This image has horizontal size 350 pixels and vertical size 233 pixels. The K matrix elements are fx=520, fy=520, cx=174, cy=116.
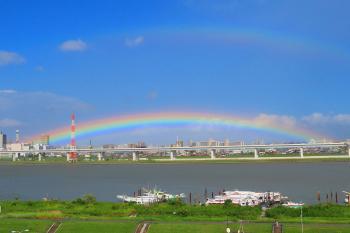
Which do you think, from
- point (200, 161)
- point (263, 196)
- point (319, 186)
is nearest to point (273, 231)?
point (263, 196)

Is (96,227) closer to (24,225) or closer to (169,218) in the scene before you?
(24,225)

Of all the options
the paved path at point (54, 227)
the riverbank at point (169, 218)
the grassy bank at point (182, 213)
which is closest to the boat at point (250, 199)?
the riverbank at point (169, 218)

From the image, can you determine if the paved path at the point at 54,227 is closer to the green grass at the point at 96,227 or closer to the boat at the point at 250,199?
the green grass at the point at 96,227

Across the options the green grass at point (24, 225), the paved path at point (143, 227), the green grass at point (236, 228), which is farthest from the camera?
A: the green grass at point (24, 225)

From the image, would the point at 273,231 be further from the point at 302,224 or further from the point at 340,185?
the point at 340,185

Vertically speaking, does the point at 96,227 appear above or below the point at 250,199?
above

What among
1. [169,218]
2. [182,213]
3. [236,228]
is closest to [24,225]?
[169,218]
